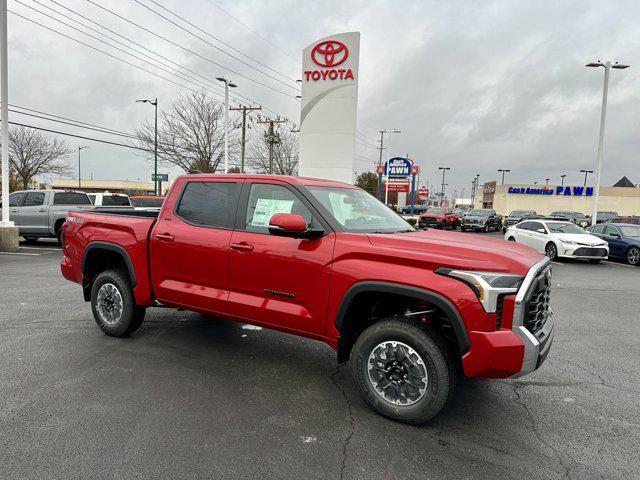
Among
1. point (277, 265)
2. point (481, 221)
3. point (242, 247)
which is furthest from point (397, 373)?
point (481, 221)

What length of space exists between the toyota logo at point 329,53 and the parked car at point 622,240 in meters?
12.8

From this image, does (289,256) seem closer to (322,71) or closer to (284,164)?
(322,71)

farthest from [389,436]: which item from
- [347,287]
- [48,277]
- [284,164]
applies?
[284,164]

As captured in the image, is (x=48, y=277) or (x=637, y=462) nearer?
(x=637, y=462)

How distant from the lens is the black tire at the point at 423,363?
123 inches

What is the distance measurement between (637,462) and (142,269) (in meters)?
4.60

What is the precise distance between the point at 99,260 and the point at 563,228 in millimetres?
15482

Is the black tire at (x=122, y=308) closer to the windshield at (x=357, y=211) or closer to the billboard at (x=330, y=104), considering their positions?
the windshield at (x=357, y=211)

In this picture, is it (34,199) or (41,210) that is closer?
(41,210)

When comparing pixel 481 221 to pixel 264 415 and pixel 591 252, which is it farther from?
pixel 264 415

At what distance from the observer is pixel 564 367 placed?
460 centimetres

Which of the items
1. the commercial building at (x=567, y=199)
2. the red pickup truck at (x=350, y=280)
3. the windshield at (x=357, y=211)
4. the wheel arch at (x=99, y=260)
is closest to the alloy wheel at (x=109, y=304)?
the red pickup truck at (x=350, y=280)

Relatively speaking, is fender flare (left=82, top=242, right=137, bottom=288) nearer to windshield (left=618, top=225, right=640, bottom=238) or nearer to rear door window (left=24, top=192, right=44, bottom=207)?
rear door window (left=24, top=192, right=44, bottom=207)

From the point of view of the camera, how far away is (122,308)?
4.96 meters
